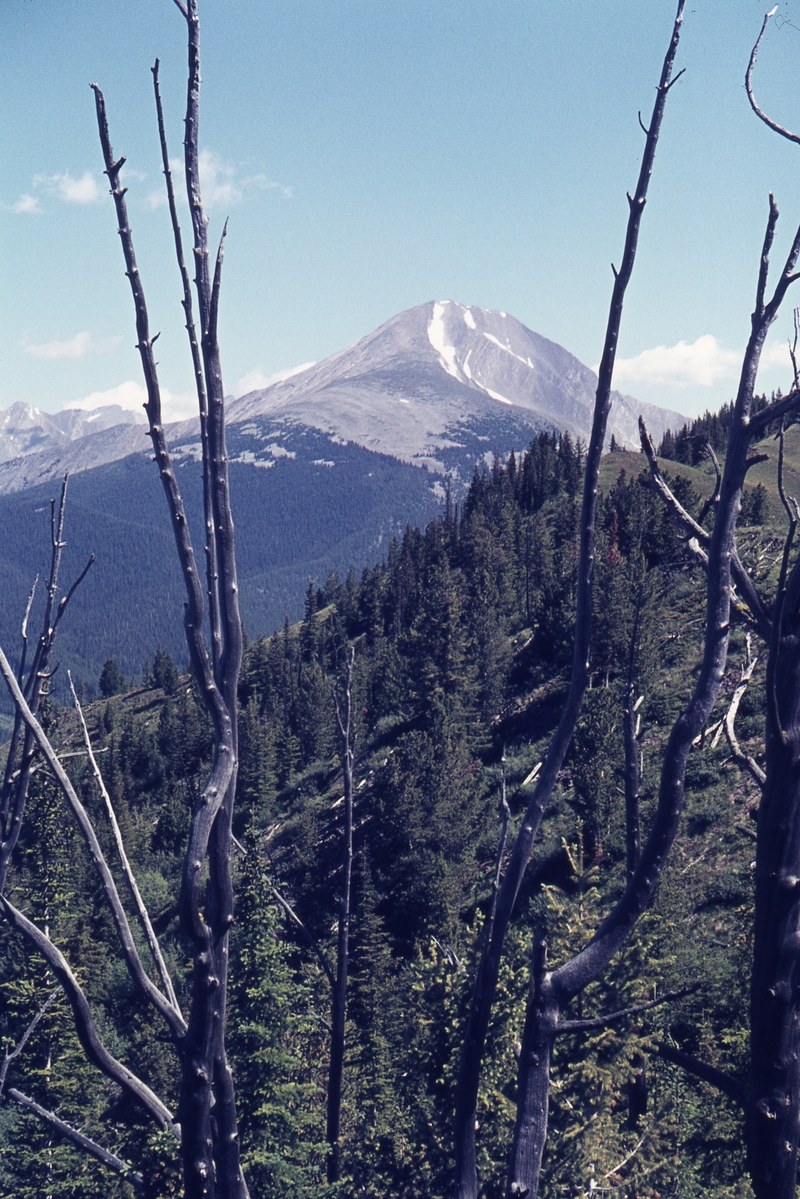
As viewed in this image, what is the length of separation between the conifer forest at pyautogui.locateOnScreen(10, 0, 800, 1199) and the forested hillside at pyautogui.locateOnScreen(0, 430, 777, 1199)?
0.48 ft

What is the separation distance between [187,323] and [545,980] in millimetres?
2620

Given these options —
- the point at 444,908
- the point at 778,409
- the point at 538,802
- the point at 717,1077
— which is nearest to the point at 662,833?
the point at 538,802

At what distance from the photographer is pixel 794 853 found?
117 inches

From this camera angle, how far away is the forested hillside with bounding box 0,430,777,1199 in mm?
16656

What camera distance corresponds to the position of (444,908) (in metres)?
33.5

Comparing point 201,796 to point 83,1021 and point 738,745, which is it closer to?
point 83,1021

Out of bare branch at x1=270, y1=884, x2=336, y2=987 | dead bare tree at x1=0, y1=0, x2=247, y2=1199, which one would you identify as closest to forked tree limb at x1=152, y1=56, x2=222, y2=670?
dead bare tree at x1=0, y1=0, x2=247, y2=1199

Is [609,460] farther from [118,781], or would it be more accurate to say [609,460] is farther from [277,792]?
[118,781]

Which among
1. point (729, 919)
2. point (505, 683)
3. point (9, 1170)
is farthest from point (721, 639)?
point (505, 683)

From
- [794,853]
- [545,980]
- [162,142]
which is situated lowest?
[545,980]

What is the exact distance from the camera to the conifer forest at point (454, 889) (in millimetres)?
2793

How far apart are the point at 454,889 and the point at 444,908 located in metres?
0.90

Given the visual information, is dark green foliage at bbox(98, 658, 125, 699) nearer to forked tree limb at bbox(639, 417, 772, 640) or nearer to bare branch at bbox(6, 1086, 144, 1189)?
bare branch at bbox(6, 1086, 144, 1189)

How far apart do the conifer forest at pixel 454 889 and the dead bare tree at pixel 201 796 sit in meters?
0.01
